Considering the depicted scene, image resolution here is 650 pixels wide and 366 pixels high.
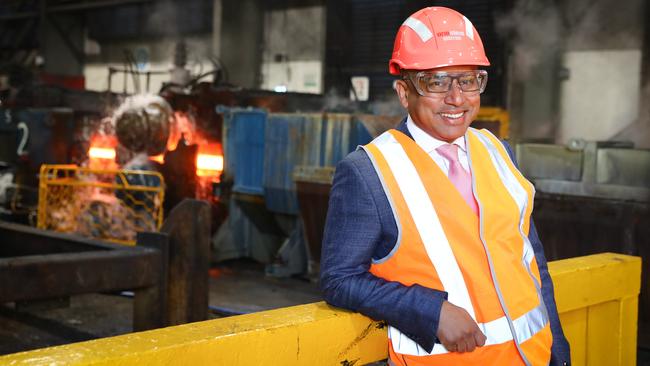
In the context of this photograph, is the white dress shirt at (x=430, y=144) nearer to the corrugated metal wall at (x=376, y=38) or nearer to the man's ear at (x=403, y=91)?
the man's ear at (x=403, y=91)

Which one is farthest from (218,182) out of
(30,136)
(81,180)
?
(30,136)

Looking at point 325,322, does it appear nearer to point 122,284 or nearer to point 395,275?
point 395,275

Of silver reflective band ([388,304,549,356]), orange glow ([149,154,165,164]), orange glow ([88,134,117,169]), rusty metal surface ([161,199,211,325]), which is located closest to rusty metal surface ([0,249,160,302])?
rusty metal surface ([161,199,211,325])

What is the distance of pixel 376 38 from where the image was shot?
15836mm

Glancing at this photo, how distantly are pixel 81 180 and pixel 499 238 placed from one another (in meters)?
9.04

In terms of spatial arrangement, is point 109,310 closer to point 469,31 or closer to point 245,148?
point 245,148

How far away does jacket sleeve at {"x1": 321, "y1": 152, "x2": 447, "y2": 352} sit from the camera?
1.94 meters

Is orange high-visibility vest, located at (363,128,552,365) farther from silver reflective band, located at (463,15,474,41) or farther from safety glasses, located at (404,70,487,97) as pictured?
silver reflective band, located at (463,15,474,41)

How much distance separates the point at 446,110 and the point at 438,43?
0.62 feet

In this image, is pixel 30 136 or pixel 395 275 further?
pixel 30 136

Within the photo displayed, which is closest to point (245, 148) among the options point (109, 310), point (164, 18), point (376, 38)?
point (109, 310)

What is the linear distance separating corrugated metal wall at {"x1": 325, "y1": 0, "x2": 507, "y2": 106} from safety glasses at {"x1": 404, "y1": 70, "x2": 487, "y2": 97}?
11721mm

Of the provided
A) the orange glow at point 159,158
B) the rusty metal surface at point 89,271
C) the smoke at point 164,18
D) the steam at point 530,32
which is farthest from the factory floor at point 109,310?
the smoke at point 164,18

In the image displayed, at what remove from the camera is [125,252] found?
4.29 m
